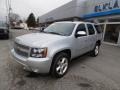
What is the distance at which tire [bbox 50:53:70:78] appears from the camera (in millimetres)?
3752

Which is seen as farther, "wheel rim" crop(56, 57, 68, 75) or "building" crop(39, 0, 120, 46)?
"building" crop(39, 0, 120, 46)

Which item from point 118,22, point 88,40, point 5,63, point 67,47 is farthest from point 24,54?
point 118,22

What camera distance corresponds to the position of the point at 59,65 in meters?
4.00

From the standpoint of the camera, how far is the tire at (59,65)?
375cm

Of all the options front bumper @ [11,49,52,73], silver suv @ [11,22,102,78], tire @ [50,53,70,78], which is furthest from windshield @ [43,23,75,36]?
front bumper @ [11,49,52,73]

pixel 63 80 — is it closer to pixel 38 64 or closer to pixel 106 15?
pixel 38 64

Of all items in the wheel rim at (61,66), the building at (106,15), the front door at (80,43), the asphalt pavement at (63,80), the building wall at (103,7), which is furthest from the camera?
the building at (106,15)

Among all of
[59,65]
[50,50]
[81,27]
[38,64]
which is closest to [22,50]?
[38,64]

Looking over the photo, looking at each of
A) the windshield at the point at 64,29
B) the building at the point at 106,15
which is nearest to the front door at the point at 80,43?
the windshield at the point at 64,29

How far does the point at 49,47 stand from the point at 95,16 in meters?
11.9

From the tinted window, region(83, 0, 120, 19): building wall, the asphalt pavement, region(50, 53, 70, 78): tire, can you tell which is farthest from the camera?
region(83, 0, 120, 19): building wall

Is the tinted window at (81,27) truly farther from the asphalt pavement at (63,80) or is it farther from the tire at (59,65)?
the asphalt pavement at (63,80)

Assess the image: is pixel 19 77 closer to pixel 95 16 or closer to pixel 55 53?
pixel 55 53

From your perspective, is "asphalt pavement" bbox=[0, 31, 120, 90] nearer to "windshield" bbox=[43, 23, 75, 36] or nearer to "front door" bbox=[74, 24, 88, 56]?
"front door" bbox=[74, 24, 88, 56]
